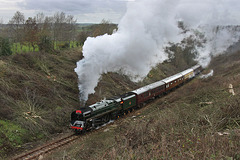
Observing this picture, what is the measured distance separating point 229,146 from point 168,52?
4059 centimetres

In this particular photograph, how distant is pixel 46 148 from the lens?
12.8 m

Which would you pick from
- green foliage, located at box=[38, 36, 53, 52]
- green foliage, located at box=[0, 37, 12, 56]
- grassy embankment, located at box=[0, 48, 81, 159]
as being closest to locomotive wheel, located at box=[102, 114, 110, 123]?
grassy embankment, located at box=[0, 48, 81, 159]

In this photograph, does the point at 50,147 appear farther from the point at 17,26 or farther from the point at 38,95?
the point at 17,26

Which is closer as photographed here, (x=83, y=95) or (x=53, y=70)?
(x=83, y=95)

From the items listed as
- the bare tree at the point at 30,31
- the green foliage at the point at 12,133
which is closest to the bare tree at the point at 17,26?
the bare tree at the point at 30,31

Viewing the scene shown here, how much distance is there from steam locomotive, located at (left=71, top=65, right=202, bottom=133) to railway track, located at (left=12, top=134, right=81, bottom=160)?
845mm

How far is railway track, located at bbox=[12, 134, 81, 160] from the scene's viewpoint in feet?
38.3

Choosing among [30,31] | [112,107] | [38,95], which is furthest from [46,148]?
[30,31]

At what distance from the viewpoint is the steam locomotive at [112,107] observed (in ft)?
47.2

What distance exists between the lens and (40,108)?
55.2 feet

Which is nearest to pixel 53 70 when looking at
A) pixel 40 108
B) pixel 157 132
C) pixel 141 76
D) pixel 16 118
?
pixel 40 108

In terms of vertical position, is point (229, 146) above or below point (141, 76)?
above

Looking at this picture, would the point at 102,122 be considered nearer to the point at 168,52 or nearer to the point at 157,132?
the point at 157,132

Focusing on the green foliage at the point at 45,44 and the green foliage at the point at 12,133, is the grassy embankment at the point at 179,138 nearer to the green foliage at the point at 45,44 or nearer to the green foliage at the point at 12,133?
the green foliage at the point at 12,133
